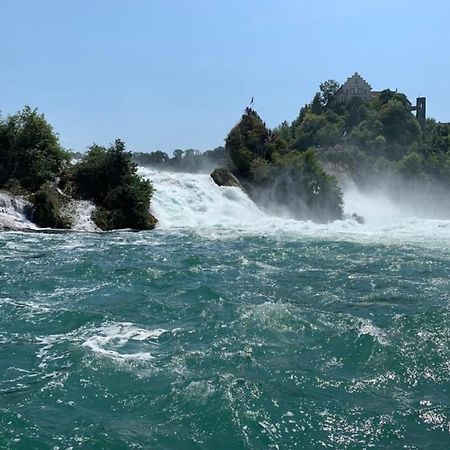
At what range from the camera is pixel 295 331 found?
12.6 m

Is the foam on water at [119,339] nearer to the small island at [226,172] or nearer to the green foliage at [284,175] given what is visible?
the small island at [226,172]

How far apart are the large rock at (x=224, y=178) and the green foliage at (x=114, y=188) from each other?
29.6 ft

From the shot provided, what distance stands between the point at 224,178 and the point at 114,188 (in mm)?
11526

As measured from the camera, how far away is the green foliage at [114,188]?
31672 millimetres

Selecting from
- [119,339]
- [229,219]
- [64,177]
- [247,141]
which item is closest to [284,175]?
[247,141]

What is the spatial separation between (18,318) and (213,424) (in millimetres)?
6728

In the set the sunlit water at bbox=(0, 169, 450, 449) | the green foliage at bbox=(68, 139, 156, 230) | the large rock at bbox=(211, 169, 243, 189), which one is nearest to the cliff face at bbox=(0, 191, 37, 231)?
the green foliage at bbox=(68, 139, 156, 230)

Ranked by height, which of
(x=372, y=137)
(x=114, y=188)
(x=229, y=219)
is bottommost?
(x=229, y=219)

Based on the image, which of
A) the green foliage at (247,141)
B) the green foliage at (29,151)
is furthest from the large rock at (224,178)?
the green foliage at (29,151)

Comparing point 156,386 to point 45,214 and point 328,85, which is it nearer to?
point 45,214

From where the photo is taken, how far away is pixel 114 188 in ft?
107

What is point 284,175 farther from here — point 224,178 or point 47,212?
point 47,212

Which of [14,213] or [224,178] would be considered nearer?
[14,213]

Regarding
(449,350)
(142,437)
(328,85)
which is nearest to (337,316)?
(449,350)
